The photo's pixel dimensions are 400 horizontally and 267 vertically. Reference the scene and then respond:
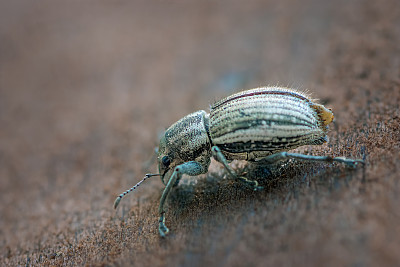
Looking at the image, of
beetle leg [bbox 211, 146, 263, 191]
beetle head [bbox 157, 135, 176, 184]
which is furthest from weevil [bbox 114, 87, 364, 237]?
beetle head [bbox 157, 135, 176, 184]

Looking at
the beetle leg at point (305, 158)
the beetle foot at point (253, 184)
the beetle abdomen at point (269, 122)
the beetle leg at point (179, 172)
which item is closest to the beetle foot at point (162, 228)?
the beetle leg at point (179, 172)

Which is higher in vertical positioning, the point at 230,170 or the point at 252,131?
the point at 252,131

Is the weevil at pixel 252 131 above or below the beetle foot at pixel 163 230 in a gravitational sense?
above

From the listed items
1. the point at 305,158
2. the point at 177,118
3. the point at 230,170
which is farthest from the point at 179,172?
the point at 177,118

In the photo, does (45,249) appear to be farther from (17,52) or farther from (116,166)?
(17,52)

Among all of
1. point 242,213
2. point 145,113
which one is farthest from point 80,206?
point 242,213

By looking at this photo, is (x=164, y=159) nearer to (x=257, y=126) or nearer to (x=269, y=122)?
(x=257, y=126)

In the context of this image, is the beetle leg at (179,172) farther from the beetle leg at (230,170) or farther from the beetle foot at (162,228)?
the beetle leg at (230,170)
